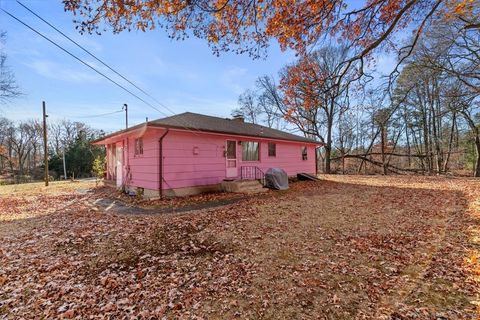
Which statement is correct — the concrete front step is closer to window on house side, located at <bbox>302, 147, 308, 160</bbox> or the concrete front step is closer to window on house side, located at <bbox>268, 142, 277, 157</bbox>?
window on house side, located at <bbox>268, 142, 277, 157</bbox>

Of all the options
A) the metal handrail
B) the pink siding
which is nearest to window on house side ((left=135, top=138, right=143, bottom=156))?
the pink siding

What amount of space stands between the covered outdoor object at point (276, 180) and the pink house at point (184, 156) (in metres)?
0.75

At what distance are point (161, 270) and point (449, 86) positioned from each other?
14.4m

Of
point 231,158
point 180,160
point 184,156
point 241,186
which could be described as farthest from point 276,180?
point 180,160

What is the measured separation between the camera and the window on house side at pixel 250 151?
39.4ft

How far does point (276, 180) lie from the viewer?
11.5 meters

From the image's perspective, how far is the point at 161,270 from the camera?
3590 mm

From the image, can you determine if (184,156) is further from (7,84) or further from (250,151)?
(7,84)

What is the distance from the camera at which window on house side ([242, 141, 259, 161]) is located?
12016 millimetres

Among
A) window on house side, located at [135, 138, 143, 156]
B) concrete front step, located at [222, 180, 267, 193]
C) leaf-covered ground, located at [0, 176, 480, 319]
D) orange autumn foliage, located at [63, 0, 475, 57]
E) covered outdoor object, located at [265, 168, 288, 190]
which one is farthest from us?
covered outdoor object, located at [265, 168, 288, 190]

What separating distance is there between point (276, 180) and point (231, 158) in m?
2.46

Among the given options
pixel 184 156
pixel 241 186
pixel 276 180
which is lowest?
pixel 241 186

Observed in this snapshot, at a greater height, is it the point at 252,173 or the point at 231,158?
the point at 231,158

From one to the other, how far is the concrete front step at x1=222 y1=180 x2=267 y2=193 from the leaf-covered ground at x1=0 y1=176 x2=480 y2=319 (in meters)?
3.55
